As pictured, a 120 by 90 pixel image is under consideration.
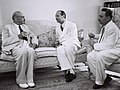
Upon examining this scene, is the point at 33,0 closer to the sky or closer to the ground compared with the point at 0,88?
closer to the sky

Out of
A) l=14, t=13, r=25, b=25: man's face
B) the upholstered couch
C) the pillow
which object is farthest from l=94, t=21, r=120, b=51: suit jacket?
l=14, t=13, r=25, b=25: man's face

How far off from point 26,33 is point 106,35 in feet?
4.62

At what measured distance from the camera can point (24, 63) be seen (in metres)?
2.85

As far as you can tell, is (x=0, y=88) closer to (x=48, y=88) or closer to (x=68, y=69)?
(x=48, y=88)

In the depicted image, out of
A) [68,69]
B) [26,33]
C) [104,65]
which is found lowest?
[68,69]

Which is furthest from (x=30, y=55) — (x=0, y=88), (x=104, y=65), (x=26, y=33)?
(x=104, y=65)

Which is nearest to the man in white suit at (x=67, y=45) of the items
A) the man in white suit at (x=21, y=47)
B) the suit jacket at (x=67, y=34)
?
the suit jacket at (x=67, y=34)

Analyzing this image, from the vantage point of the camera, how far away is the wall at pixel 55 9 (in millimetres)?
3758

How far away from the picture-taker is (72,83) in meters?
2.98

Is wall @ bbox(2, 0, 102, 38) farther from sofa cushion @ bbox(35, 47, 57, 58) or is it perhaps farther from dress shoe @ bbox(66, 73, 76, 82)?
dress shoe @ bbox(66, 73, 76, 82)

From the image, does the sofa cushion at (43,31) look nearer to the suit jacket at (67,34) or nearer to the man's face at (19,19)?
the suit jacket at (67,34)

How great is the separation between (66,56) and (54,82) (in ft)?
1.62

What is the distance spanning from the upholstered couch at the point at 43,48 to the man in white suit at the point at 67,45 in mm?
133

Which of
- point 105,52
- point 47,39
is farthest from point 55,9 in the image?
point 105,52
